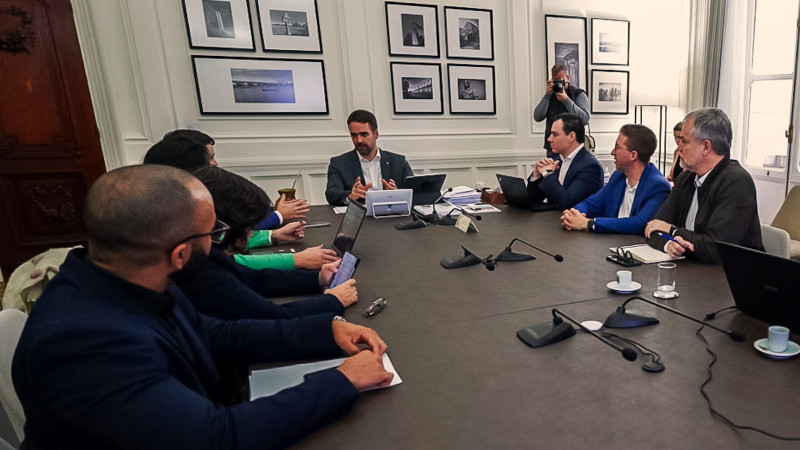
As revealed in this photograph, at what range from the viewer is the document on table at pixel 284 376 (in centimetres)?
97

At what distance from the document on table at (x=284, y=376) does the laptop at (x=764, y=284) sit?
36.6 inches

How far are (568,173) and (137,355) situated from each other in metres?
2.85

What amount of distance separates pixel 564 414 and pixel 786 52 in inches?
204

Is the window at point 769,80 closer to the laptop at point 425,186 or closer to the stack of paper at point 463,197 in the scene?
the stack of paper at point 463,197

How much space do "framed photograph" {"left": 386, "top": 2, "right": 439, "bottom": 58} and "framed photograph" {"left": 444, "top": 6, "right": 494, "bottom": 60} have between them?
0.15m

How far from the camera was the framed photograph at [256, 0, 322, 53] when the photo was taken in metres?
4.04

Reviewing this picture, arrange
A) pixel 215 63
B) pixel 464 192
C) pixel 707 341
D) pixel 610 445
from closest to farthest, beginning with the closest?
pixel 610 445 < pixel 707 341 < pixel 464 192 < pixel 215 63

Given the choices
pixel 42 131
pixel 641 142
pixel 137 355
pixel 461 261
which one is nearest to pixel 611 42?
pixel 641 142

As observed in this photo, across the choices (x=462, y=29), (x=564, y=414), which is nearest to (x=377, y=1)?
(x=462, y=29)

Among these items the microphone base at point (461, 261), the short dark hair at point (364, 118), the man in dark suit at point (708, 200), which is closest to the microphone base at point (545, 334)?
the microphone base at point (461, 261)

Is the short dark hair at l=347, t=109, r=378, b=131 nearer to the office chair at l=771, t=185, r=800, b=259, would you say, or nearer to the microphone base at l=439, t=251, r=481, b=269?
the microphone base at l=439, t=251, r=481, b=269

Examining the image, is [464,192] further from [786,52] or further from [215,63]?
[786,52]

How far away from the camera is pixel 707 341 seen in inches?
41.6

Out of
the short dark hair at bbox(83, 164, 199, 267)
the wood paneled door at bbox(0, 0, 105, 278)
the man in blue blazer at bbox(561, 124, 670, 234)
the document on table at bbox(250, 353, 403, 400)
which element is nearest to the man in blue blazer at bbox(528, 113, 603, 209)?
the man in blue blazer at bbox(561, 124, 670, 234)
